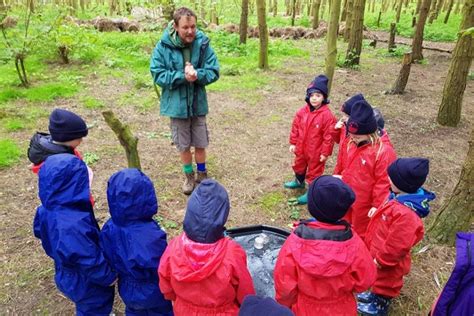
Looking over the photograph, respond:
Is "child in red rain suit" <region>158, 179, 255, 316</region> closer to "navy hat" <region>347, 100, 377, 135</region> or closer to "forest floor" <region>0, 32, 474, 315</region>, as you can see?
"forest floor" <region>0, 32, 474, 315</region>

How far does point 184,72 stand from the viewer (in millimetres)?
4293

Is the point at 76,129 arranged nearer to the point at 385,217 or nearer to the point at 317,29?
the point at 385,217

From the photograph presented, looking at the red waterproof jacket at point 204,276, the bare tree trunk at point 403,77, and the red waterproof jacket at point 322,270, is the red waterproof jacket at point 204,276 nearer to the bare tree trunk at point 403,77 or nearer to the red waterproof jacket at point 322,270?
the red waterproof jacket at point 322,270

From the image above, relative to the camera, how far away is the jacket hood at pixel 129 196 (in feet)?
7.79

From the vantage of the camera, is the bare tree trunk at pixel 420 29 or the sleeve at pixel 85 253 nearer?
the sleeve at pixel 85 253

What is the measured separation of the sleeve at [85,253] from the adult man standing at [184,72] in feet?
7.39

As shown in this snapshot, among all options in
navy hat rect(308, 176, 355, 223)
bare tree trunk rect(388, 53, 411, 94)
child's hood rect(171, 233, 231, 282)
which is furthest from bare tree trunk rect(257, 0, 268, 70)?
child's hood rect(171, 233, 231, 282)

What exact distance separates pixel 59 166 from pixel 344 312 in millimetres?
2070

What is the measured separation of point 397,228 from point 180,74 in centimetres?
282

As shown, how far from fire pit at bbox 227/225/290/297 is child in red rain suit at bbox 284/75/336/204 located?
1174mm

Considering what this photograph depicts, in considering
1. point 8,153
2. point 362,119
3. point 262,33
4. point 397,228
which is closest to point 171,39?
point 362,119

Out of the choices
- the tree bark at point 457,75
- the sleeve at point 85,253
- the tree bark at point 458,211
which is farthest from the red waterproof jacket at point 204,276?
the tree bark at point 457,75

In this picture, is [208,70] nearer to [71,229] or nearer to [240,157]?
[240,157]

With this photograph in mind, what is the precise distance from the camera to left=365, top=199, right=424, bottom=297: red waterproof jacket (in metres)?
2.70
